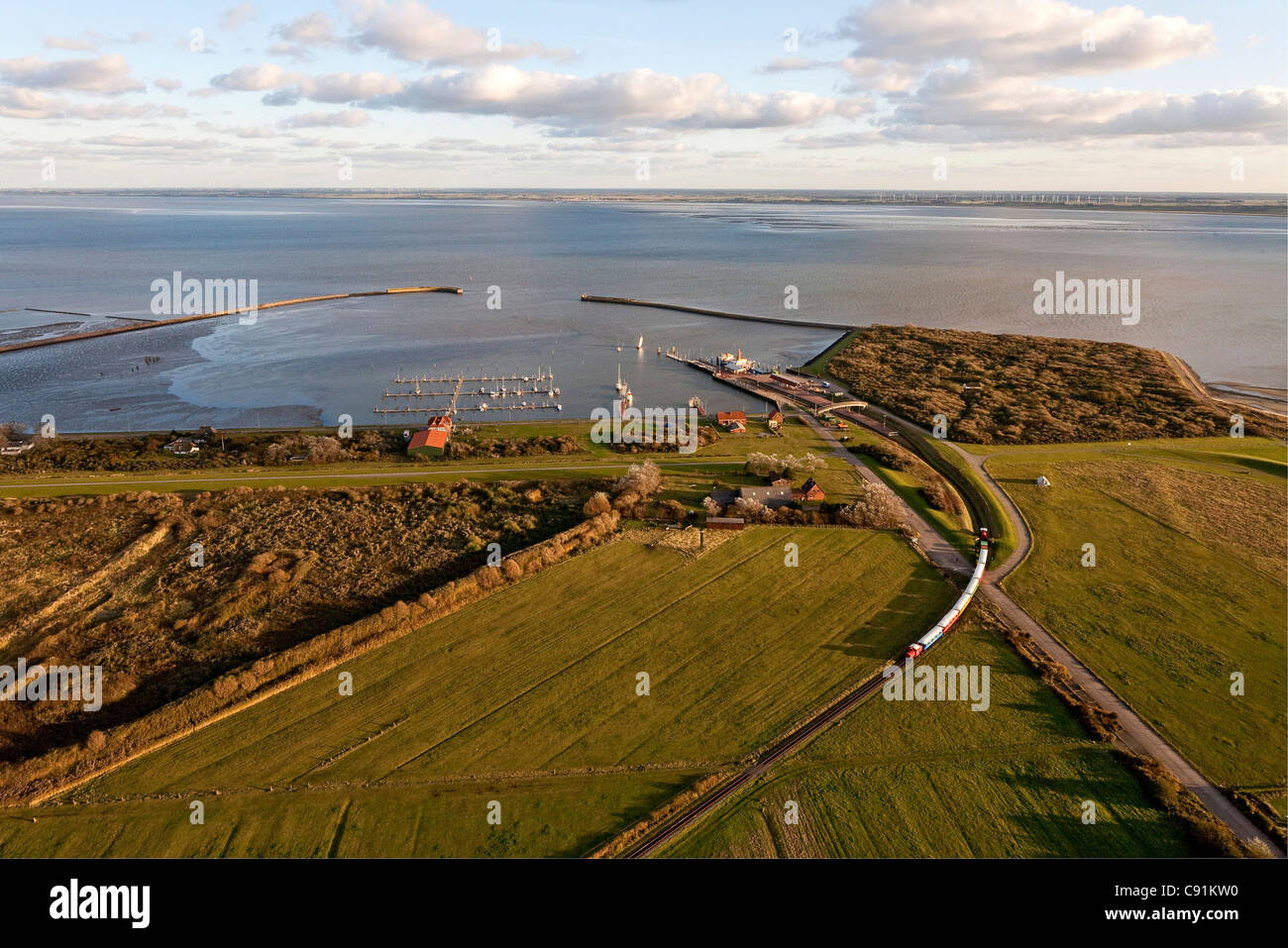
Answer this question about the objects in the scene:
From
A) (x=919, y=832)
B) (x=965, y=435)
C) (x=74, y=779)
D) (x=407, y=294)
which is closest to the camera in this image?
(x=919, y=832)

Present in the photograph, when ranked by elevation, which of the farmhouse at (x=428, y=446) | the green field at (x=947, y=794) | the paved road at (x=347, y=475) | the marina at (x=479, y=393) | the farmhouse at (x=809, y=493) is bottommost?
the green field at (x=947, y=794)

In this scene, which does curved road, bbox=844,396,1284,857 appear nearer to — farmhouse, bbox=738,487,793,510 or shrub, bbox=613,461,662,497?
farmhouse, bbox=738,487,793,510

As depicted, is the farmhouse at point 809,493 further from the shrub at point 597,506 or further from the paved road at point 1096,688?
the shrub at point 597,506

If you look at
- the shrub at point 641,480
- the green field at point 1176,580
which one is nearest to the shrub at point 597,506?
the shrub at point 641,480

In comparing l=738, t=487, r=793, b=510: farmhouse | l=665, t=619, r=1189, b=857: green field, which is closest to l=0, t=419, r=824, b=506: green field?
l=738, t=487, r=793, b=510: farmhouse

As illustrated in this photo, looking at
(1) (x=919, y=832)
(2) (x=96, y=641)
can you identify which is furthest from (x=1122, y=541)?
(2) (x=96, y=641)

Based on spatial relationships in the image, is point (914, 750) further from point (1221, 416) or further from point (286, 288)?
point (286, 288)

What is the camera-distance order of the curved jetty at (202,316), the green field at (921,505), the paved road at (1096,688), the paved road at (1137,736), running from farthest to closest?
1. the curved jetty at (202,316)
2. the green field at (921,505)
3. the paved road at (1096,688)
4. the paved road at (1137,736)
